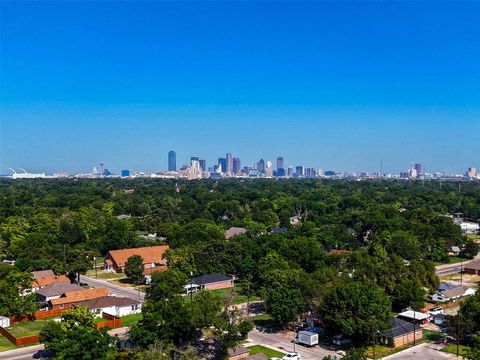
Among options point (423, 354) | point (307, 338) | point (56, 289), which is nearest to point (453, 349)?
point (423, 354)

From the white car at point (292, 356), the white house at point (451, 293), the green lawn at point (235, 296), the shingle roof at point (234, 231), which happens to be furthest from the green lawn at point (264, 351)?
the shingle roof at point (234, 231)

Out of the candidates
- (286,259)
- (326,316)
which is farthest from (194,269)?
(326,316)

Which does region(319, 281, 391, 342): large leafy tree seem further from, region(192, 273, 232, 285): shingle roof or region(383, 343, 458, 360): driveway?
region(192, 273, 232, 285): shingle roof

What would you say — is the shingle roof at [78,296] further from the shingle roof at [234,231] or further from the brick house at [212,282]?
the shingle roof at [234,231]

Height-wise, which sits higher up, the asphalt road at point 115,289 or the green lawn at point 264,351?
the asphalt road at point 115,289

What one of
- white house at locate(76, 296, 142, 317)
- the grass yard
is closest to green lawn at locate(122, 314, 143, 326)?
white house at locate(76, 296, 142, 317)

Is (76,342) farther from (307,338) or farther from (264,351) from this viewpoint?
(307,338)
